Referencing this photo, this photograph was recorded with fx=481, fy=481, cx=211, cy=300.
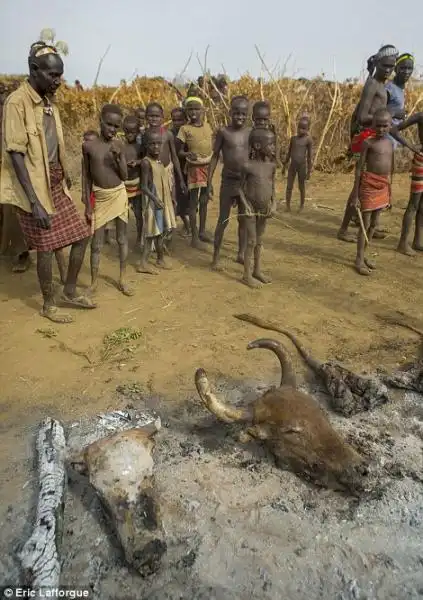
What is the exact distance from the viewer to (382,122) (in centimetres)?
507

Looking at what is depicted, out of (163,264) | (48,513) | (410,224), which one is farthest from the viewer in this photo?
(410,224)

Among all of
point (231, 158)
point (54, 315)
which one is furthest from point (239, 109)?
point (54, 315)

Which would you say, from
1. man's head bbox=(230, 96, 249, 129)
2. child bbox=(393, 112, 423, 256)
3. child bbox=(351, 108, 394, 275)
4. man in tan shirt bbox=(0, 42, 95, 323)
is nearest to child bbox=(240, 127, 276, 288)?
man's head bbox=(230, 96, 249, 129)

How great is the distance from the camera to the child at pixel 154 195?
5219 millimetres

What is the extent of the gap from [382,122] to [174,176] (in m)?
2.60

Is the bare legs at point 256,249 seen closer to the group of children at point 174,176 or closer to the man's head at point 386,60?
the group of children at point 174,176

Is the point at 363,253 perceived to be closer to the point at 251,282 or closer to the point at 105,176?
the point at 251,282

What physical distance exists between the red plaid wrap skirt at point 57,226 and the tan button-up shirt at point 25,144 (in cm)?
13

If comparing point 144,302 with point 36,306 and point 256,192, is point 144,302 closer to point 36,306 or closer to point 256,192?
point 36,306

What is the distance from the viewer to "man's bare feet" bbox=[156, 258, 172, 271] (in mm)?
5824

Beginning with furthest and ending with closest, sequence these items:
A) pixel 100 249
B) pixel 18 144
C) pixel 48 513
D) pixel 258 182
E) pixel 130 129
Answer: pixel 130 129 < pixel 100 249 < pixel 258 182 < pixel 18 144 < pixel 48 513

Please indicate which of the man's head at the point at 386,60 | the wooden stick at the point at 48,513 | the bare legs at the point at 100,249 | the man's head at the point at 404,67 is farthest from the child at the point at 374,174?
the wooden stick at the point at 48,513

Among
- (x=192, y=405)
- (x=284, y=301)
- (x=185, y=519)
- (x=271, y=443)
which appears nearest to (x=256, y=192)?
(x=284, y=301)

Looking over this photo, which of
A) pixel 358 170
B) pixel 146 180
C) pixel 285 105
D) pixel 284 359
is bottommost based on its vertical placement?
pixel 284 359
